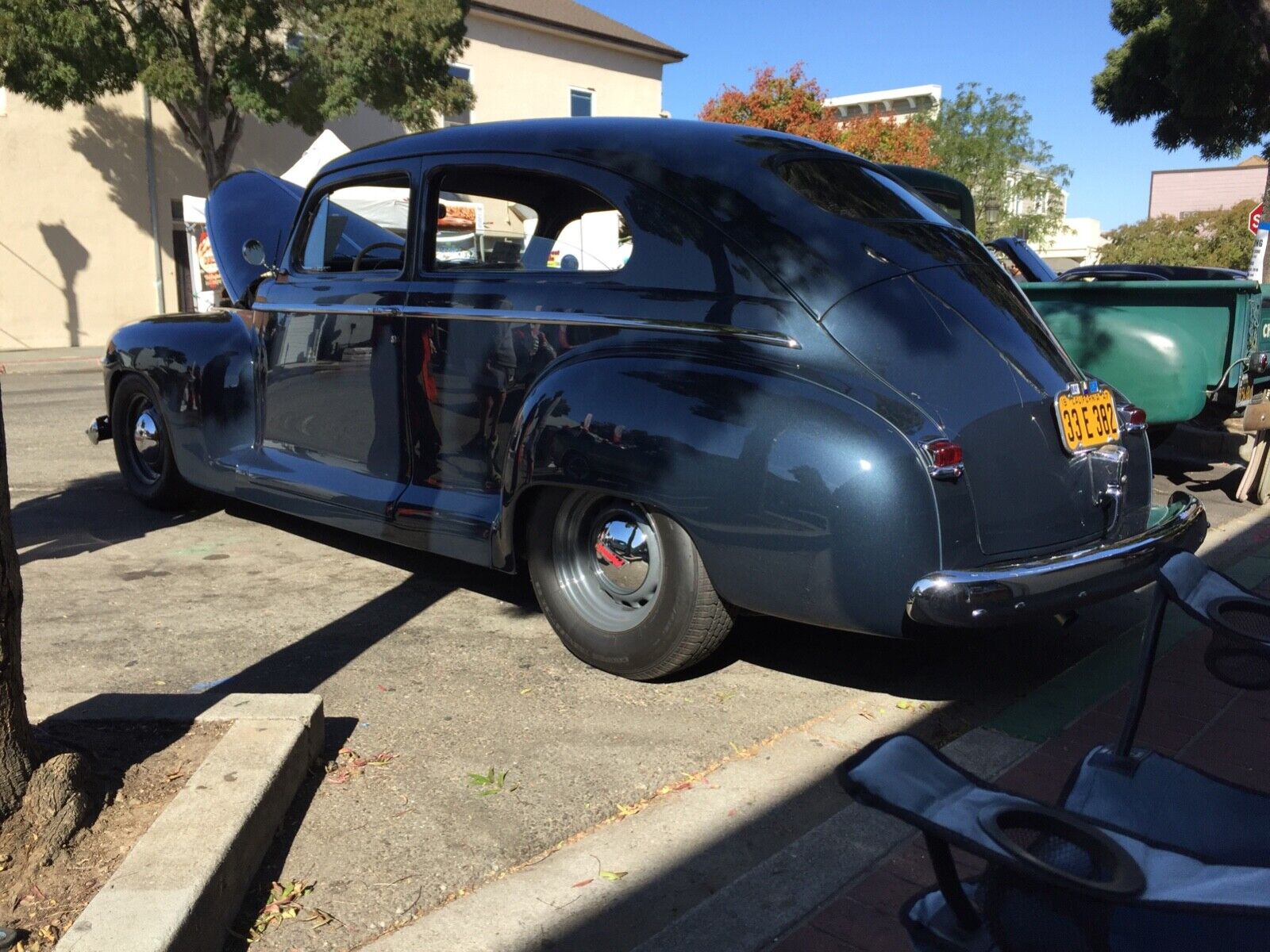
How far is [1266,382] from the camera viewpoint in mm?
7441

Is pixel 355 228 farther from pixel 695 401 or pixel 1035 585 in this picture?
pixel 1035 585

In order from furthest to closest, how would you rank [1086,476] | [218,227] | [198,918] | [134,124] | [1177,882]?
[134,124] < [218,227] < [1086,476] < [198,918] < [1177,882]

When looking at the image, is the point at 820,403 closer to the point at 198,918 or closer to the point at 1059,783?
the point at 1059,783

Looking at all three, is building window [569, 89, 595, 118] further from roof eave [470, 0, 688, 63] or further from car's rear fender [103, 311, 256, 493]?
car's rear fender [103, 311, 256, 493]

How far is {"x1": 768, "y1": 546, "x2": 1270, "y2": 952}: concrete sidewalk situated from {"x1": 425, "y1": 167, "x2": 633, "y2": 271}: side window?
2.14 meters

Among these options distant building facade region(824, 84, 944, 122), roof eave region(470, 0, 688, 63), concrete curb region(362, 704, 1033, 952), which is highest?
distant building facade region(824, 84, 944, 122)

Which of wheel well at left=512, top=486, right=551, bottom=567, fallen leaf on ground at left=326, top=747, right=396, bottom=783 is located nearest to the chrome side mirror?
wheel well at left=512, top=486, right=551, bottom=567

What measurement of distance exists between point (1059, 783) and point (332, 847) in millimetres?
1883

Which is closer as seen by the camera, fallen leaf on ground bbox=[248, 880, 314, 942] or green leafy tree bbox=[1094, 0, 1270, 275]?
fallen leaf on ground bbox=[248, 880, 314, 942]

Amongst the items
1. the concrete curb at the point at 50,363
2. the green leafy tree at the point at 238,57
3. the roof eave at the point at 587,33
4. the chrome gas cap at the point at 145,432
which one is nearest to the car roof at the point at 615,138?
the chrome gas cap at the point at 145,432

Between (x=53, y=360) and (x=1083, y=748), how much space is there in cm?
1890

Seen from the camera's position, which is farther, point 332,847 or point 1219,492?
point 1219,492

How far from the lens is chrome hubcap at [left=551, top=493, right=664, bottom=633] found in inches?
139

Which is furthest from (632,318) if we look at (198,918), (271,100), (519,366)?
(271,100)
